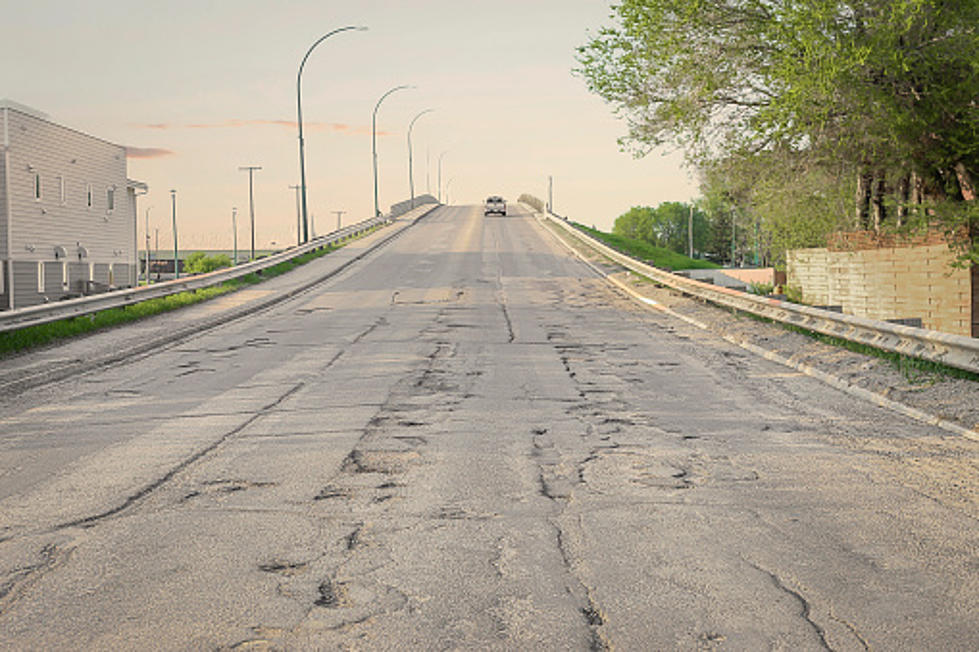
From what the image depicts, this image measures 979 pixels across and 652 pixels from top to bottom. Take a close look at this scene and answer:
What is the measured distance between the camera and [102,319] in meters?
18.1

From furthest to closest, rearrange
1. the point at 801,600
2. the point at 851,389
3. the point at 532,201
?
the point at 532,201 → the point at 851,389 → the point at 801,600

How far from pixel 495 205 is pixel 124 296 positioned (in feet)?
185

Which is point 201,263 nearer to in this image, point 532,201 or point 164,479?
point 532,201

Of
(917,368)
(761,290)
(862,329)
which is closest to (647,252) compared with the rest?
(761,290)

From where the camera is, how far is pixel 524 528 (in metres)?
5.25

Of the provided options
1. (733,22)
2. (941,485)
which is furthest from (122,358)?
(733,22)

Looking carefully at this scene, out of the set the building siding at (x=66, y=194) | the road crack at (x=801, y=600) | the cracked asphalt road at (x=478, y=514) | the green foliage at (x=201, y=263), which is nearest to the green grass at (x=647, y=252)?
the building siding at (x=66, y=194)

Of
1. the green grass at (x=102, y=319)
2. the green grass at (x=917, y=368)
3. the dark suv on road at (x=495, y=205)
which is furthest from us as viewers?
the dark suv on road at (x=495, y=205)

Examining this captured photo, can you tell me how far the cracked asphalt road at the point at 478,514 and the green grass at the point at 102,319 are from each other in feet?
12.3

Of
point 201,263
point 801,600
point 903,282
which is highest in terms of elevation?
point 201,263

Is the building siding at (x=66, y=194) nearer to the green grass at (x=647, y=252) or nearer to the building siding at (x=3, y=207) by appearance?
the building siding at (x=3, y=207)

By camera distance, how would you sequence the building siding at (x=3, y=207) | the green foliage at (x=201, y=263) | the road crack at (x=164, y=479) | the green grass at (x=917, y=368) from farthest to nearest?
1. the green foliage at (x=201, y=263)
2. the building siding at (x=3, y=207)
3. the green grass at (x=917, y=368)
4. the road crack at (x=164, y=479)

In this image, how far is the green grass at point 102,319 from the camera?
1479 centimetres

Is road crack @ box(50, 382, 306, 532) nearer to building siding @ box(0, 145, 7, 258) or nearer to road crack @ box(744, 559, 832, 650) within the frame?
road crack @ box(744, 559, 832, 650)
